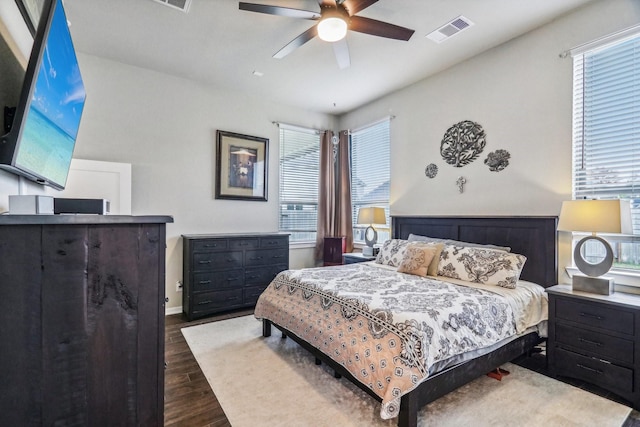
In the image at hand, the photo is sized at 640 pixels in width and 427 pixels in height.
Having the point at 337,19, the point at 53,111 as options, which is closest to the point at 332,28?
the point at 337,19

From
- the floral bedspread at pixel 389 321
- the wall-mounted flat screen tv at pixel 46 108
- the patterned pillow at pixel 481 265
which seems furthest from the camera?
the patterned pillow at pixel 481 265

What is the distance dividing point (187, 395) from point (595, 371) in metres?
2.95

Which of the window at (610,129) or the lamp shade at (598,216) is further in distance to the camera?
the window at (610,129)

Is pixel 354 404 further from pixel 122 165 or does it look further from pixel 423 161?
pixel 122 165

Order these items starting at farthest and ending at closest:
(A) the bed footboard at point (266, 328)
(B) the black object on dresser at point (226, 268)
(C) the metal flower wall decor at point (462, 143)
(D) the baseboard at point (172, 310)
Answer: (D) the baseboard at point (172, 310) → (B) the black object on dresser at point (226, 268) → (C) the metal flower wall decor at point (462, 143) → (A) the bed footboard at point (266, 328)

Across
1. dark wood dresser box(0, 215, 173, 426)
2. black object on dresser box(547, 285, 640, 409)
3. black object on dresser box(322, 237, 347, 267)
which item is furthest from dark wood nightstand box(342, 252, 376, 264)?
dark wood dresser box(0, 215, 173, 426)

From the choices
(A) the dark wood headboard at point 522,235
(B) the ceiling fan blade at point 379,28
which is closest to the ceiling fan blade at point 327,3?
(B) the ceiling fan blade at point 379,28

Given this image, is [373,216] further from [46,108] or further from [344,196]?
[46,108]

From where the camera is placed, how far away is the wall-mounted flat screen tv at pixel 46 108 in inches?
43.3

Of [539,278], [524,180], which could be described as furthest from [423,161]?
[539,278]

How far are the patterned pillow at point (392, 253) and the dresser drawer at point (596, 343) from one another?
1548mm

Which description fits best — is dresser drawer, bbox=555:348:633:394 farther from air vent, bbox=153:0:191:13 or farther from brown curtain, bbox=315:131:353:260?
air vent, bbox=153:0:191:13

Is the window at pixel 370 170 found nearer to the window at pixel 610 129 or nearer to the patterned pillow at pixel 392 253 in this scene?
the patterned pillow at pixel 392 253

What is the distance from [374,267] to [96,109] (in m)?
3.74
